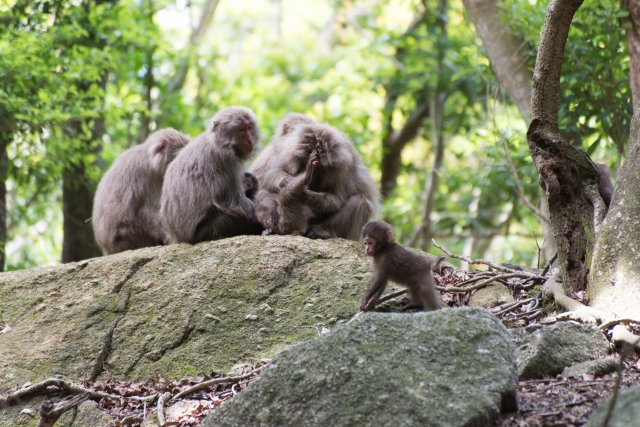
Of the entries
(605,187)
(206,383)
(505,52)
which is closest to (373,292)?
(206,383)

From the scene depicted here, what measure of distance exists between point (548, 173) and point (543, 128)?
33cm

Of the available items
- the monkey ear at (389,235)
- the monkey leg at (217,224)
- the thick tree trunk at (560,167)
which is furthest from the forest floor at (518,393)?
the monkey leg at (217,224)

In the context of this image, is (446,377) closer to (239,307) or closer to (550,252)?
(239,307)

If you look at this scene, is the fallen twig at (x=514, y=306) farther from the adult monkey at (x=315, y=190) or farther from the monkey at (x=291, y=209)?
the monkey at (x=291, y=209)

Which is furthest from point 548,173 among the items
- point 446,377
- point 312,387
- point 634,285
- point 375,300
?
point 312,387

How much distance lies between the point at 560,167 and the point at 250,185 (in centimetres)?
340

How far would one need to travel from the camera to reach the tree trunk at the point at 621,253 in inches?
180

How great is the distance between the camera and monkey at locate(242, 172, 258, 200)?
293 inches

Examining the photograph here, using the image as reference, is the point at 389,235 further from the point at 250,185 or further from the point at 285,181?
the point at 250,185

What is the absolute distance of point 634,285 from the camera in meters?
4.56

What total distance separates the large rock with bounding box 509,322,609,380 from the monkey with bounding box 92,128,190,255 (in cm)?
468

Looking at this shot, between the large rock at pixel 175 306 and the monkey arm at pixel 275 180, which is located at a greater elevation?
the monkey arm at pixel 275 180

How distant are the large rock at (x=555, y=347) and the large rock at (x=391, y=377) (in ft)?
1.68

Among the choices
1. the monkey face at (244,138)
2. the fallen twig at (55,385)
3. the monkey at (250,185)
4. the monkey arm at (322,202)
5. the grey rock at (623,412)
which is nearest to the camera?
the grey rock at (623,412)
